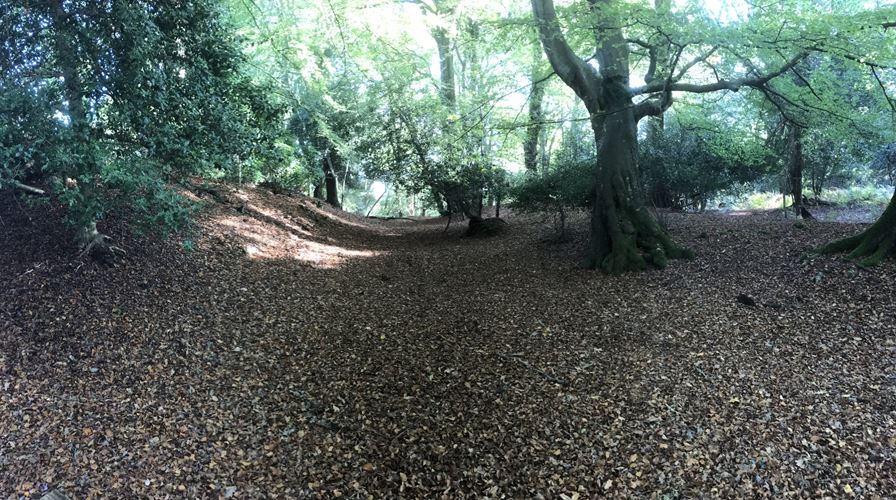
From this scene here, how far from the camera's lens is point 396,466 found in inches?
137

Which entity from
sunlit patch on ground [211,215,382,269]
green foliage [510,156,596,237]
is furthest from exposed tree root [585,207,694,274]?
sunlit patch on ground [211,215,382,269]

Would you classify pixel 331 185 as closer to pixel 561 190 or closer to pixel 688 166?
pixel 561 190

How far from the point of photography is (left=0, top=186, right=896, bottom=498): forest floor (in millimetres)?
3264

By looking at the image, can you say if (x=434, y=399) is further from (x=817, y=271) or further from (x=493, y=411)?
(x=817, y=271)

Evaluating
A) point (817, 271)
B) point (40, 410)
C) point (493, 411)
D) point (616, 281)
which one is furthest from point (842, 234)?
point (40, 410)

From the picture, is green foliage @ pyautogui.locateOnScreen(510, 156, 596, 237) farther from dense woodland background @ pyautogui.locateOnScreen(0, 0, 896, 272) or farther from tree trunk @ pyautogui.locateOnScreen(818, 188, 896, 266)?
tree trunk @ pyautogui.locateOnScreen(818, 188, 896, 266)

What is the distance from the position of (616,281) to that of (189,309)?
17.3 feet

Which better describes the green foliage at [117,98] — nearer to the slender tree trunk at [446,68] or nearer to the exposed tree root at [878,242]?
the exposed tree root at [878,242]

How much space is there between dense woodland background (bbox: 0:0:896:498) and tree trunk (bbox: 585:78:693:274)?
0.04 meters

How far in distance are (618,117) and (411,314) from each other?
14.7 ft

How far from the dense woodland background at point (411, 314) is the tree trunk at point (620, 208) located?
0.04 meters

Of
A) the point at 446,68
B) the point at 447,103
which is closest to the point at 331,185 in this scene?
the point at 446,68

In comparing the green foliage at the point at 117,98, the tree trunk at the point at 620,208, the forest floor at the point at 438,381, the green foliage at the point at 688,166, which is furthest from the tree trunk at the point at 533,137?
the green foliage at the point at 117,98

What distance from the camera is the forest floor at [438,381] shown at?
326cm
